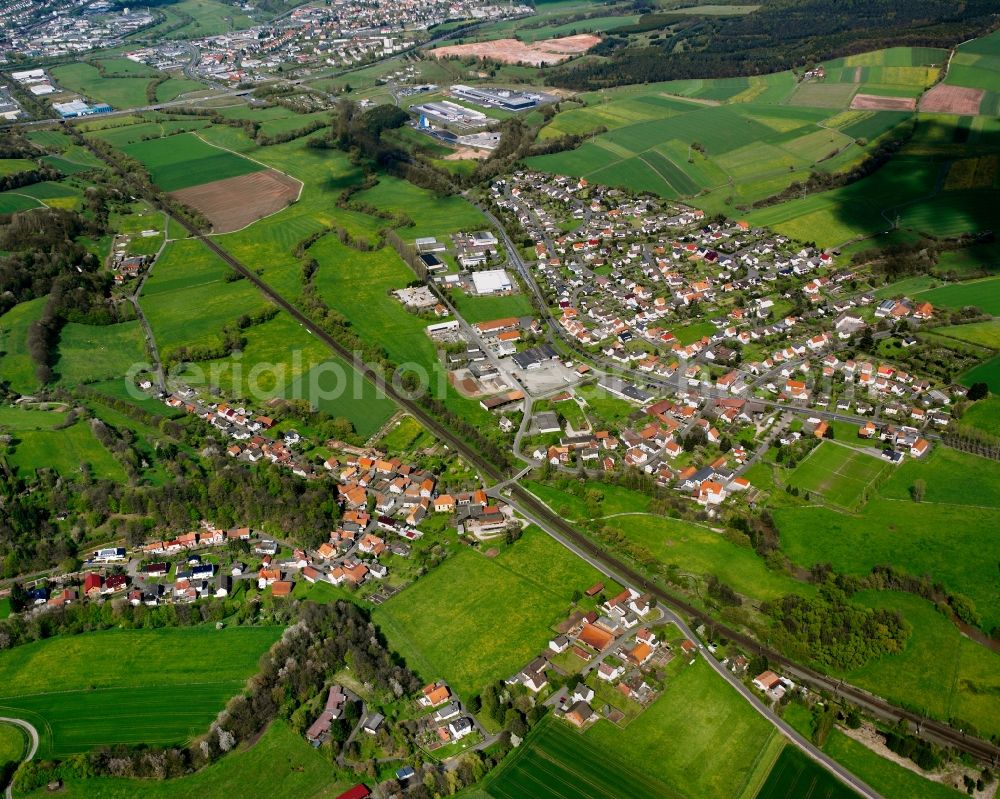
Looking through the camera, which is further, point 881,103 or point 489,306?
point 881,103

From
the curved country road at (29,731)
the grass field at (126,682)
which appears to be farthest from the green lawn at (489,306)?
the curved country road at (29,731)

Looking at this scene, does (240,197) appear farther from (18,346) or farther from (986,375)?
(986,375)

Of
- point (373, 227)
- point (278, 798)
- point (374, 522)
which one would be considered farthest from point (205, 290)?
point (278, 798)

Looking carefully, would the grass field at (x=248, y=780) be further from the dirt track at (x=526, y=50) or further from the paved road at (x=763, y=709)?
the dirt track at (x=526, y=50)

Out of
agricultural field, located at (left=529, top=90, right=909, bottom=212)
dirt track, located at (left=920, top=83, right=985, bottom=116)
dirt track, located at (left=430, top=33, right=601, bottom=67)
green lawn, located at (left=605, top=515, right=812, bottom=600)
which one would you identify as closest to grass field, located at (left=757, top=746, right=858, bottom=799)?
green lawn, located at (left=605, top=515, right=812, bottom=600)

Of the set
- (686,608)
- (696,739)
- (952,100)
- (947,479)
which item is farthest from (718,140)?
(696,739)

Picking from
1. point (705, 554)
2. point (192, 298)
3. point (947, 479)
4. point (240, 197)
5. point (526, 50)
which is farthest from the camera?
point (526, 50)
